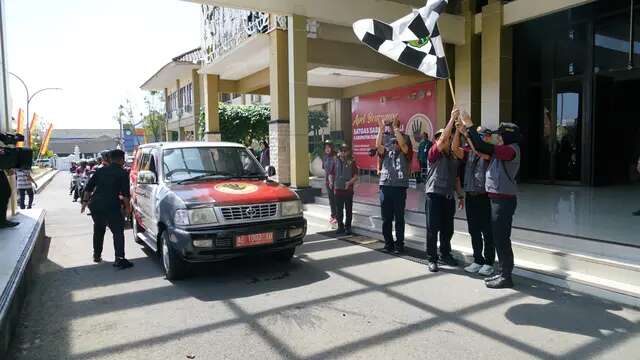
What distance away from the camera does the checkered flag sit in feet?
20.3

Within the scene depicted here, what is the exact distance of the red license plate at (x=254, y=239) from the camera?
583 centimetres

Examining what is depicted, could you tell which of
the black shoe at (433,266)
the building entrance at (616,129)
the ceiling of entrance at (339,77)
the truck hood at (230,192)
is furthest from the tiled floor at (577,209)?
the ceiling of entrance at (339,77)

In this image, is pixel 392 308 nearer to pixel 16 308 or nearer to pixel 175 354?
pixel 175 354

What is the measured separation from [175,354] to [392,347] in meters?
1.83

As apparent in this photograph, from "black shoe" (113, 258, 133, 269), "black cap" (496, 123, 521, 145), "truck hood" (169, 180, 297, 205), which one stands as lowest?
"black shoe" (113, 258, 133, 269)

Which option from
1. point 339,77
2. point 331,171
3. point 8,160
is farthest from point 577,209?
point 339,77

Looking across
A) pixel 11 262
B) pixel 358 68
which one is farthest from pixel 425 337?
pixel 358 68

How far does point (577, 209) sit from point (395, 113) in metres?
9.48

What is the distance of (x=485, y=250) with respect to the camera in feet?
20.0

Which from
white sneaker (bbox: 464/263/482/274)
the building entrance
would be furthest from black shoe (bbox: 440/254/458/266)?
the building entrance

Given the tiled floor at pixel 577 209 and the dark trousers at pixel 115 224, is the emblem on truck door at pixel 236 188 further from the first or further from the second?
the tiled floor at pixel 577 209

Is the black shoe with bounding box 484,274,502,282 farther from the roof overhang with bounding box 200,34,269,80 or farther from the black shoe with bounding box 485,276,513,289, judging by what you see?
the roof overhang with bounding box 200,34,269,80

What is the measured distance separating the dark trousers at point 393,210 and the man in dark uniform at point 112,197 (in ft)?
12.9

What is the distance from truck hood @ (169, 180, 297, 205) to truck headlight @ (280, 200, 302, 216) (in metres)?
0.07
